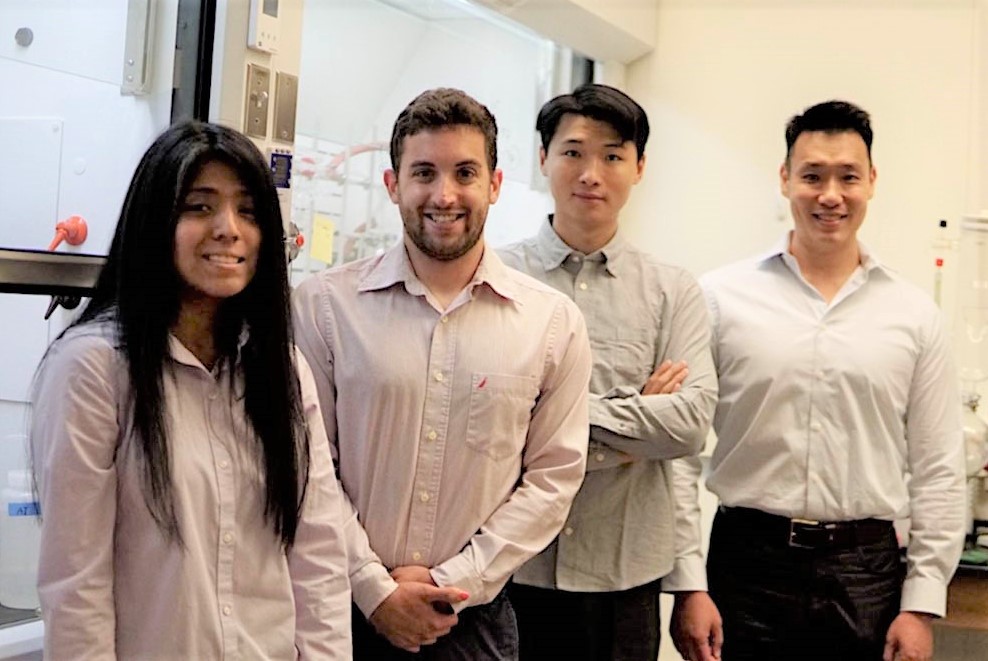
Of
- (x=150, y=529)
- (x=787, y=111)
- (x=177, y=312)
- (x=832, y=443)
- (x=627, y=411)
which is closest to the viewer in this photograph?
(x=150, y=529)

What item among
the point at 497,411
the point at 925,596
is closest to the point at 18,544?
the point at 497,411

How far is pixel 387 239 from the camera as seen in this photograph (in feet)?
10.0

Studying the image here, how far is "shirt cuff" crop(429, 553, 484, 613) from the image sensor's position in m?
1.72

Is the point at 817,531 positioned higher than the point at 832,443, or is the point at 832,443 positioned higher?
the point at 832,443

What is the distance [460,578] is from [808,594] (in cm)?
84

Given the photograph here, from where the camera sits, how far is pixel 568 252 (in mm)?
2154

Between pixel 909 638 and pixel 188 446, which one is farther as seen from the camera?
pixel 909 638

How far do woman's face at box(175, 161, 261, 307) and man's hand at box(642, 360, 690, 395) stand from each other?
86 cm

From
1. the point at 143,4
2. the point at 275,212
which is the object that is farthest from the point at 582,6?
the point at 275,212

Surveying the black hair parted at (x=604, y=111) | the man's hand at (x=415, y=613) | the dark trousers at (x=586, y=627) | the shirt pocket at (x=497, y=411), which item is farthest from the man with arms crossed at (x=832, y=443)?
the man's hand at (x=415, y=613)

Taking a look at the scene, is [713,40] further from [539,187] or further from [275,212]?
[275,212]

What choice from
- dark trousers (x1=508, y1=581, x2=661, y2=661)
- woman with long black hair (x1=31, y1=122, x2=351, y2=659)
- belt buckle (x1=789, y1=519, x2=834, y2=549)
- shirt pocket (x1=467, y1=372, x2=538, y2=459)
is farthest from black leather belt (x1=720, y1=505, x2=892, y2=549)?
woman with long black hair (x1=31, y1=122, x2=351, y2=659)

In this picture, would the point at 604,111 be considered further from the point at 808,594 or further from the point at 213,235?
the point at 808,594

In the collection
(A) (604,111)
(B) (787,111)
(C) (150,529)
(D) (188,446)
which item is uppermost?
(B) (787,111)
